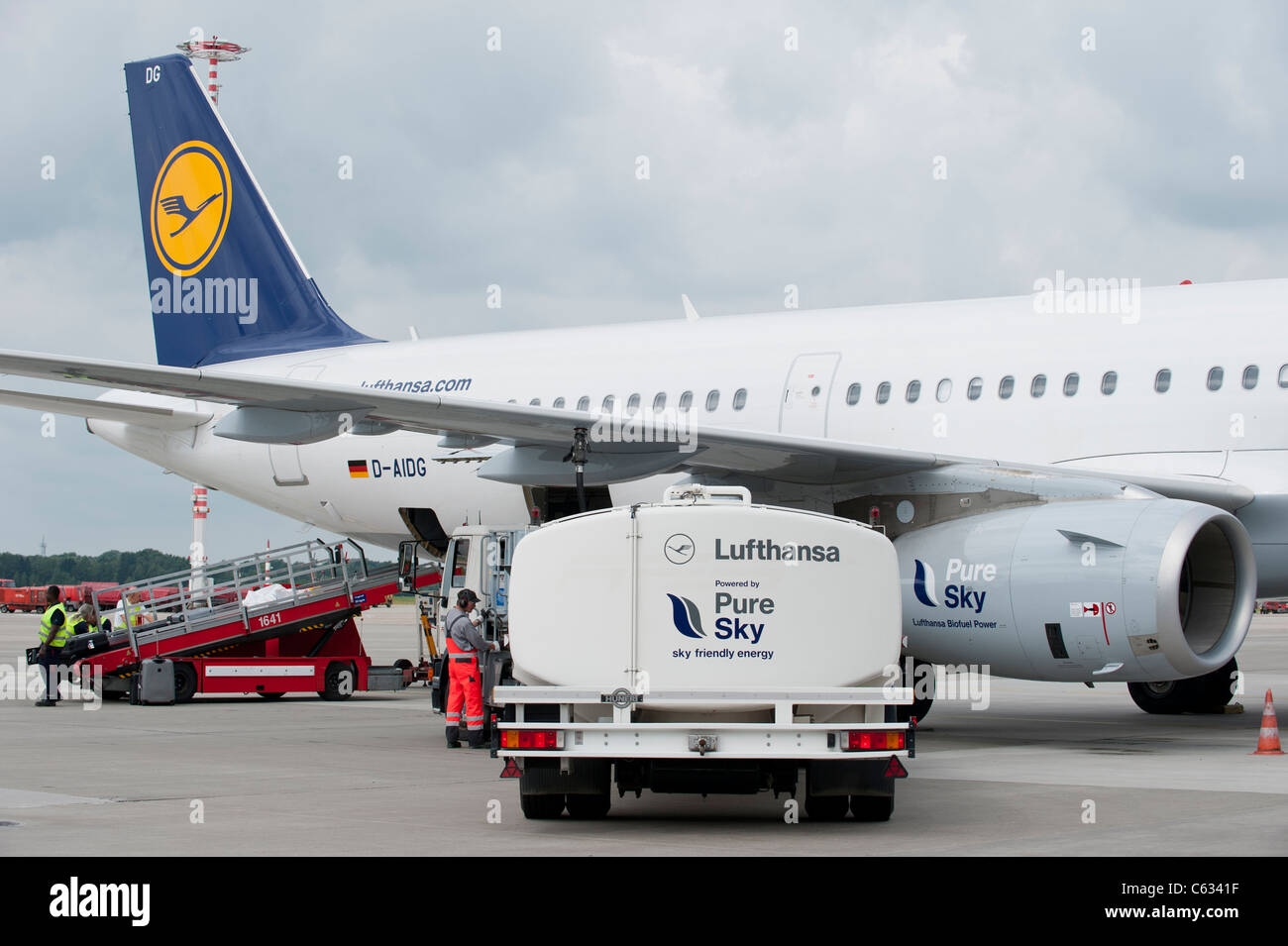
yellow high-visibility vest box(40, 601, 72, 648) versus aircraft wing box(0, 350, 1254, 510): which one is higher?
aircraft wing box(0, 350, 1254, 510)

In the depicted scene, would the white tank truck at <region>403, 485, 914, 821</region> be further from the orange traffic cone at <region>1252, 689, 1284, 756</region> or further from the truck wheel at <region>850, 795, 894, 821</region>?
the orange traffic cone at <region>1252, 689, 1284, 756</region>

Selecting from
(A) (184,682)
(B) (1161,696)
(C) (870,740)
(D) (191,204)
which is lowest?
(B) (1161,696)

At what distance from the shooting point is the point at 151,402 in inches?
821

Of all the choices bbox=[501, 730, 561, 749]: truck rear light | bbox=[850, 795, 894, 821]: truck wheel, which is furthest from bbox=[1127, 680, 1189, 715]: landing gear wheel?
bbox=[501, 730, 561, 749]: truck rear light

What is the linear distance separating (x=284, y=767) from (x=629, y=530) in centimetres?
458

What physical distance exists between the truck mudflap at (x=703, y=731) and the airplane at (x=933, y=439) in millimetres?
3985

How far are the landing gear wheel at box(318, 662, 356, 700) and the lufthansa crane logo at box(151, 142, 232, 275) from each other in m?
6.02

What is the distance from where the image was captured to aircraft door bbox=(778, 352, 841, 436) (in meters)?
16.6

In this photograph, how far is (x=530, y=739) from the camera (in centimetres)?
898

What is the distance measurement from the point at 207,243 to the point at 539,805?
14670mm

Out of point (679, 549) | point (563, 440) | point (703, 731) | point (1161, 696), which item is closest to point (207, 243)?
point (563, 440)

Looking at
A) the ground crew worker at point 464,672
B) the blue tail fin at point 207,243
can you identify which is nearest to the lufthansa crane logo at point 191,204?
the blue tail fin at point 207,243

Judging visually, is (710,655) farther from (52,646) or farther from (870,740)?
(52,646)
